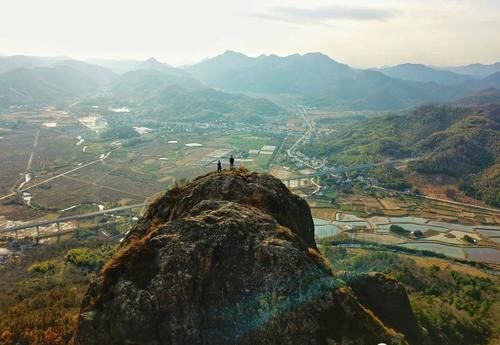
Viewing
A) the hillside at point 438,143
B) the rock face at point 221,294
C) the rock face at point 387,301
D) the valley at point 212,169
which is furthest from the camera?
the hillside at point 438,143

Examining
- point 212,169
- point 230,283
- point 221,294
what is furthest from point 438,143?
point 221,294

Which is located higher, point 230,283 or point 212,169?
point 230,283

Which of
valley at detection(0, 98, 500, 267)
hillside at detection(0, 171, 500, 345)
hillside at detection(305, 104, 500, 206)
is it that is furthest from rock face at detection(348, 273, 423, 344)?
hillside at detection(305, 104, 500, 206)

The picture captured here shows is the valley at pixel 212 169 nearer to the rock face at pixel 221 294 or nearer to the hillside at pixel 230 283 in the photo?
the hillside at pixel 230 283

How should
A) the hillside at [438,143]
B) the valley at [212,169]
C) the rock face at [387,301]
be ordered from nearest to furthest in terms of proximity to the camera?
the rock face at [387,301] < the valley at [212,169] < the hillside at [438,143]

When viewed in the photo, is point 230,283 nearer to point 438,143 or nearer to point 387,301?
point 387,301

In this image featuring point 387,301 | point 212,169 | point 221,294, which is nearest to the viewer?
point 221,294

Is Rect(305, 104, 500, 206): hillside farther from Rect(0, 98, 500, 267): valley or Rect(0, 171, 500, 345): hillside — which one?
Rect(0, 171, 500, 345): hillside

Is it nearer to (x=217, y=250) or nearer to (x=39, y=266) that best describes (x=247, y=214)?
(x=217, y=250)

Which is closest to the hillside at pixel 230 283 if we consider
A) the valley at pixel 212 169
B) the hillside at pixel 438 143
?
the valley at pixel 212 169
